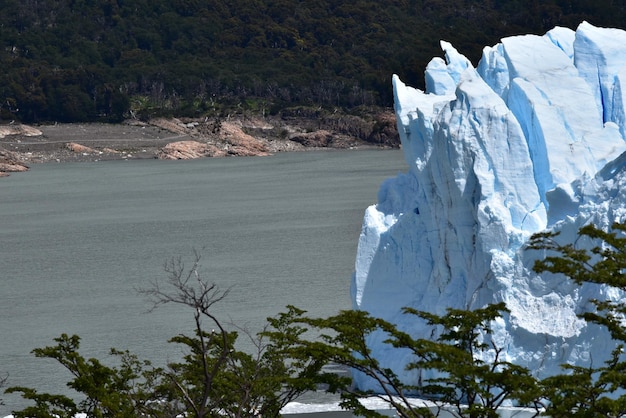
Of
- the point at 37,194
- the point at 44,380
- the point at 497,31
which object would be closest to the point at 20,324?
the point at 44,380

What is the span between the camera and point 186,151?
283 feet

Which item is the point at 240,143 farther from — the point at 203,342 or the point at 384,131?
the point at 203,342

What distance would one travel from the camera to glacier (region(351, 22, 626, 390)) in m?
16.1

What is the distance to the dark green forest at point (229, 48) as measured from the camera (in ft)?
328

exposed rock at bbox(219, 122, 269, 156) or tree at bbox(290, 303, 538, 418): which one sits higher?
tree at bbox(290, 303, 538, 418)

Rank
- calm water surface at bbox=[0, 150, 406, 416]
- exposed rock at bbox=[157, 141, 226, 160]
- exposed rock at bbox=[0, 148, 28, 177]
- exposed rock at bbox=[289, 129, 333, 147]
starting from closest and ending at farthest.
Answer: calm water surface at bbox=[0, 150, 406, 416] → exposed rock at bbox=[0, 148, 28, 177] → exposed rock at bbox=[157, 141, 226, 160] → exposed rock at bbox=[289, 129, 333, 147]

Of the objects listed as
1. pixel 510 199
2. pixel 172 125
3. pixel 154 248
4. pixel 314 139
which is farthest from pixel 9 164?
pixel 510 199

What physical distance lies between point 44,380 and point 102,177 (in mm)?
48113

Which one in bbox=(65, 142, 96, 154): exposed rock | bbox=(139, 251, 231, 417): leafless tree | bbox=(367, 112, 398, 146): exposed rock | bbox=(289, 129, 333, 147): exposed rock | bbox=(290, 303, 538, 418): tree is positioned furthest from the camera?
bbox=(289, 129, 333, 147): exposed rock

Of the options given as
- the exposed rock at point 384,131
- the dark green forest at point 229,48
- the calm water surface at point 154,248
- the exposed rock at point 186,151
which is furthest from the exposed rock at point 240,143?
the calm water surface at point 154,248

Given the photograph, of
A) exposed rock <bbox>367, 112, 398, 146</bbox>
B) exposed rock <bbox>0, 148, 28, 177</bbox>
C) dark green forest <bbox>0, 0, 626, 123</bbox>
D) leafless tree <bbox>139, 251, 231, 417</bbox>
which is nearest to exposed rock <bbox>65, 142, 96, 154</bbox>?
exposed rock <bbox>0, 148, 28, 177</bbox>

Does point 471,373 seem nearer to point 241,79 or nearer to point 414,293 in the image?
point 414,293

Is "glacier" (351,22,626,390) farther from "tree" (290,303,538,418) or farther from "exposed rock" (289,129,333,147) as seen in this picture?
"exposed rock" (289,129,333,147)

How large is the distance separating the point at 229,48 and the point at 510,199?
107959 mm
